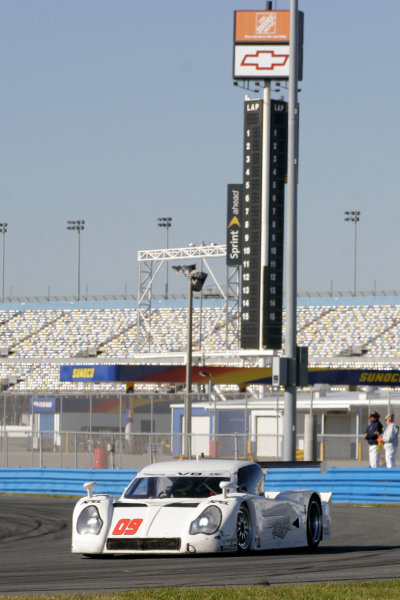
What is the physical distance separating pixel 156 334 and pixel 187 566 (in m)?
76.4

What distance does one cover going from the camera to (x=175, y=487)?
14.0m

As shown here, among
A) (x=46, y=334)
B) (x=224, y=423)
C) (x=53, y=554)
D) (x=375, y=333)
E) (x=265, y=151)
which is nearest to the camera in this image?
(x=53, y=554)

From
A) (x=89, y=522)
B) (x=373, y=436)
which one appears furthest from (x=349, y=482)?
(x=89, y=522)

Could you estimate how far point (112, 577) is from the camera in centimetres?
1131

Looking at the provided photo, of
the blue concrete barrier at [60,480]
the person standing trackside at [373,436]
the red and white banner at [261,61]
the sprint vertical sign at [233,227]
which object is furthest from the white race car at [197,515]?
the sprint vertical sign at [233,227]

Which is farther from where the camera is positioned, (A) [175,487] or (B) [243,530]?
(A) [175,487]

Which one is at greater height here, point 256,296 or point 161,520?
point 256,296

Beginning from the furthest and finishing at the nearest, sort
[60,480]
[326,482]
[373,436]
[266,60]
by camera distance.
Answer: [266,60] < [373,436] < [60,480] < [326,482]

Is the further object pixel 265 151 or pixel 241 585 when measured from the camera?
pixel 265 151

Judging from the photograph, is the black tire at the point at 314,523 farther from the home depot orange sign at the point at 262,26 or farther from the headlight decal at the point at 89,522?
the home depot orange sign at the point at 262,26

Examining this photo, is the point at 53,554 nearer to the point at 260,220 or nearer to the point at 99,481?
the point at 99,481

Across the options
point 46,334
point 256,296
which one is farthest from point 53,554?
point 46,334

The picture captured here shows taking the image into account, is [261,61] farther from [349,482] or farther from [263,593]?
[263,593]

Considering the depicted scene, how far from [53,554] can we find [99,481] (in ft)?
37.8
